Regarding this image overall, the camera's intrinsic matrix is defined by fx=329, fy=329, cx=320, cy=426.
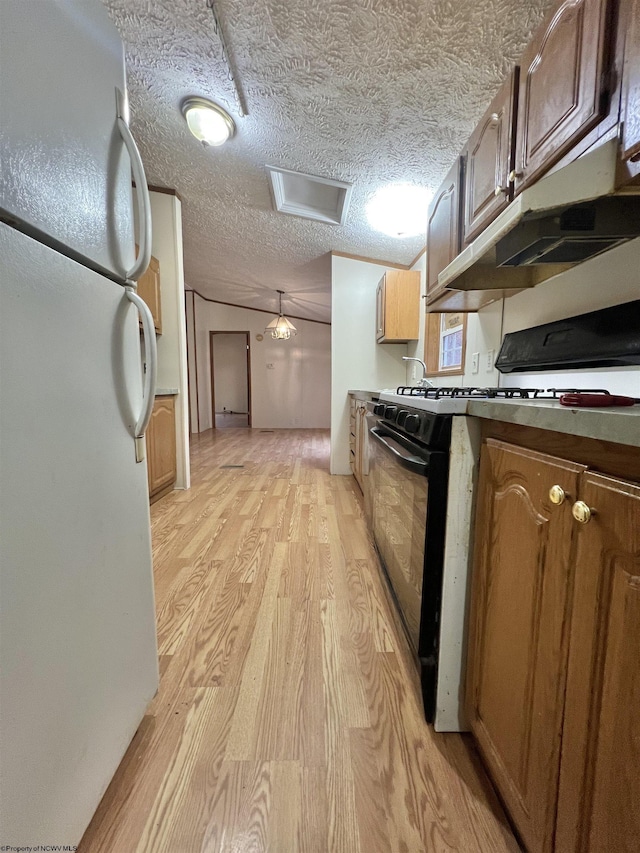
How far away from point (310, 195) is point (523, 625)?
119 inches

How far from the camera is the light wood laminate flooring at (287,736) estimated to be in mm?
725

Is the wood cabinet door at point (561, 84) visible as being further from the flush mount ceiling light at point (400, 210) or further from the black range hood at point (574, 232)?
the flush mount ceiling light at point (400, 210)

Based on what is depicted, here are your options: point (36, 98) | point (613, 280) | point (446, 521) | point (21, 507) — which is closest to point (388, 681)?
point (446, 521)

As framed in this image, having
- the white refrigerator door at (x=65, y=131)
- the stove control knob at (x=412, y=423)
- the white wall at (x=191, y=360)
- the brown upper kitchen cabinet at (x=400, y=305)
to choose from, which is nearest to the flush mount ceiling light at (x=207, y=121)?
the white refrigerator door at (x=65, y=131)

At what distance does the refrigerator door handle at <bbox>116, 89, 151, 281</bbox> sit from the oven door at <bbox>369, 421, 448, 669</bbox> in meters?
0.88

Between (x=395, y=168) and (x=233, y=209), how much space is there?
4.86 feet

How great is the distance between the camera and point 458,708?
3.03 ft

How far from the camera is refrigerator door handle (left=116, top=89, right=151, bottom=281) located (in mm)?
796

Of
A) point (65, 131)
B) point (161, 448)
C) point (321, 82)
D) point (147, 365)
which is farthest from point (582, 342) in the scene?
point (161, 448)

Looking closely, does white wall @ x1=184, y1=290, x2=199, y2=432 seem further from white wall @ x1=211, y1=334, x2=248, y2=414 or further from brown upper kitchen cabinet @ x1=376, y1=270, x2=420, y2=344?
brown upper kitchen cabinet @ x1=376, y1=270, x2=420, y2=344

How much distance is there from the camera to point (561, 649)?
21.2 inches

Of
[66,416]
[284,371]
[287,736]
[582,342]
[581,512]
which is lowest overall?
[287,736]

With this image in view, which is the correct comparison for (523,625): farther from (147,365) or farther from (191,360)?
(191,360)

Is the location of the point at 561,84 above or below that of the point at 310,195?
below
